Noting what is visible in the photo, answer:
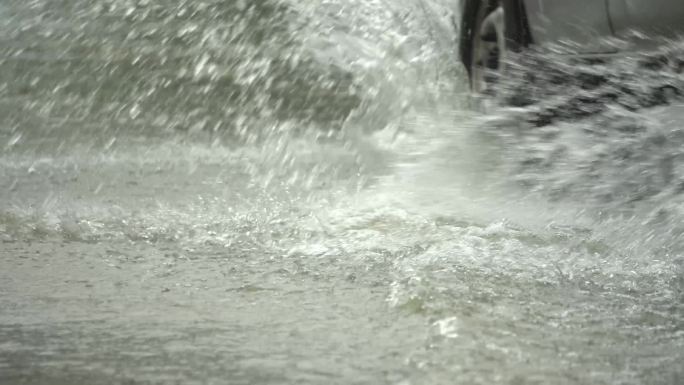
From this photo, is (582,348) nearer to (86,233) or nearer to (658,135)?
(658,135)

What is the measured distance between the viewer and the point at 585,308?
295 centimetres

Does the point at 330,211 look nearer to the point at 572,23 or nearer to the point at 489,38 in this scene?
the point at 489,38

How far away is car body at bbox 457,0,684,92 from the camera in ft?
12.5

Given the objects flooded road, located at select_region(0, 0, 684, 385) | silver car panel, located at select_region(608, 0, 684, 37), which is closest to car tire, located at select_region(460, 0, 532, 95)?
flooded road, located at select_region(0, 0, 684, 385)

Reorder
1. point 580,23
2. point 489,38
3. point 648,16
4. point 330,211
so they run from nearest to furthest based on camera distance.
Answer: point 648,16 → point 580,23 → point 330,211 → point 489,38

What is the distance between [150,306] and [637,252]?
158 centimetres

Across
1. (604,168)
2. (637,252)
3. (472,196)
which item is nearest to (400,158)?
(472,196)

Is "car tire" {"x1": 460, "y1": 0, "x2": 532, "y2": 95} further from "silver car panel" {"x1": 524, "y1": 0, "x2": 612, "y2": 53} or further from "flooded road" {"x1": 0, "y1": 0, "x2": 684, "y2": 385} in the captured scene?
"flooded road" {"x1": 0, "y1": 0, "x2": 684, "y2": 385}

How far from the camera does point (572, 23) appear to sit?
3955 millimetres

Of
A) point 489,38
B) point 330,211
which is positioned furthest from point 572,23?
point 330,211

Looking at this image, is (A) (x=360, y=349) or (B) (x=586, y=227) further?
(B) (x=586, y=227)

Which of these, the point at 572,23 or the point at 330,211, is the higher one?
the point at 572,23

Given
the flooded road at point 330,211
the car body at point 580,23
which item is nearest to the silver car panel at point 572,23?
the car body at point 580,23

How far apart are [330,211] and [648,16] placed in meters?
1.45
